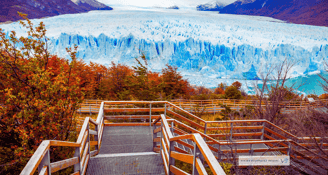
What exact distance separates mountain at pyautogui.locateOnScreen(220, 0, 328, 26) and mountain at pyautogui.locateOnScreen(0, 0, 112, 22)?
52429 millimetres

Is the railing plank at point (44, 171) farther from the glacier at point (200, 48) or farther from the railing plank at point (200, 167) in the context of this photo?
the glacier at point (200, 48)

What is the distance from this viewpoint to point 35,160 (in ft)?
3.99

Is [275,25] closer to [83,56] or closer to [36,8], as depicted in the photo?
[83,56]

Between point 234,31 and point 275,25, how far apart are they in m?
13.7

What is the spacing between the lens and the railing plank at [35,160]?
3.60 ft

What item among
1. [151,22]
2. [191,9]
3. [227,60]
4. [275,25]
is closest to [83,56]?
[151,22]

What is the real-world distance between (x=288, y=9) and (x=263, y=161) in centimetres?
7166

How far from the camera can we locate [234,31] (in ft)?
143

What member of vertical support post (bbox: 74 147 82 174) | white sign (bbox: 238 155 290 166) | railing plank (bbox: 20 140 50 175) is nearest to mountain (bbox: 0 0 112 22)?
vertical support post (bbox: 74 147 82 174)

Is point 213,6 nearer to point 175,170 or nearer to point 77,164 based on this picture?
point 175,170

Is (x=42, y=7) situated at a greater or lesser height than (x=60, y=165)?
greater

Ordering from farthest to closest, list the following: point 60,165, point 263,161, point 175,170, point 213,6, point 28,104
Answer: point 213,6 < point 263,161 < point 28,104 < point 175,170 < point 60,165

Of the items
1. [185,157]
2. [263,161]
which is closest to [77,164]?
[185,157]

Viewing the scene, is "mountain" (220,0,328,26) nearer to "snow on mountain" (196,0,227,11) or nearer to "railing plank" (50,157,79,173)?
"snow on mountain" (196,0,227,11)
